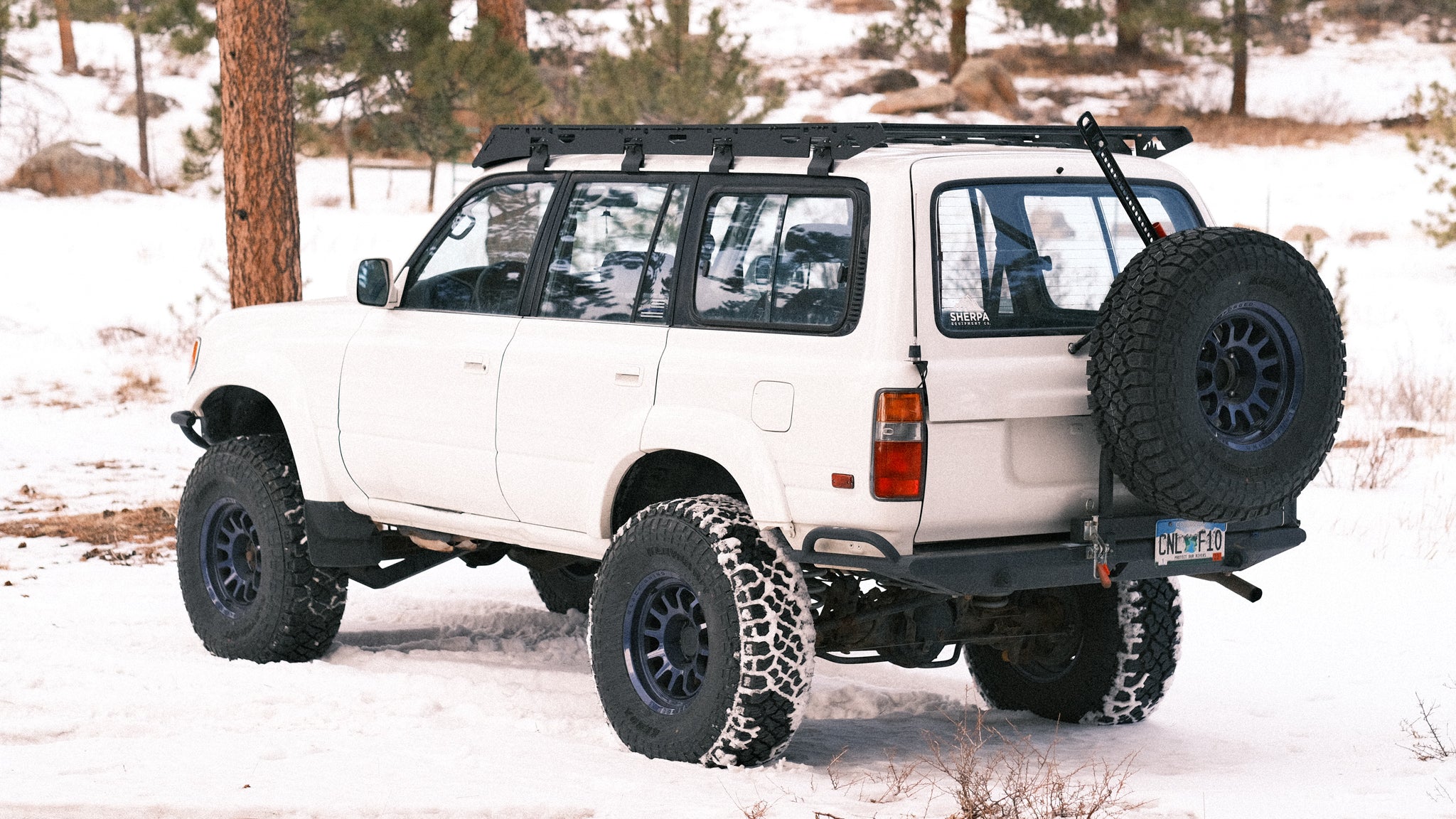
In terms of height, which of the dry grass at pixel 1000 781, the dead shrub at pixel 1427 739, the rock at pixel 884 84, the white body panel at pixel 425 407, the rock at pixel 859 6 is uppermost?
the rock at pixel 859 6

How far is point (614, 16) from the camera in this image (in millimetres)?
47781

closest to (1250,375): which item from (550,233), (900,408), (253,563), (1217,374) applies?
(1217,374)

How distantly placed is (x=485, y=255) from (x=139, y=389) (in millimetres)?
10048

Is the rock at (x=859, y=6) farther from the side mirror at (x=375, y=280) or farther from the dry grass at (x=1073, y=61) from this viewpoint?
the side mirror at (x=375, y=280)

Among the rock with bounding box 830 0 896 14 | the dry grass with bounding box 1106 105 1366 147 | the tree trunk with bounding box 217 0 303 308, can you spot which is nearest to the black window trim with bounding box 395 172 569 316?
the tree trunk with bounding box 217 0 303 308

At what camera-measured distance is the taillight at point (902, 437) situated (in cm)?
479

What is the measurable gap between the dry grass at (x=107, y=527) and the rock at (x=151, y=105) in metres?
28.6

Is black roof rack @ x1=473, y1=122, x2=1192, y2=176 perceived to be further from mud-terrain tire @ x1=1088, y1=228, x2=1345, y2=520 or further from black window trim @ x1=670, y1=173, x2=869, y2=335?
mud-terrain tire @ x1=1088, y1=228, x2=1345, y2=520

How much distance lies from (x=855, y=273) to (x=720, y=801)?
1.58 metres

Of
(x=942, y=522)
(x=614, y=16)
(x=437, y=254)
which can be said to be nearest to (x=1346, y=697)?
(x=942, y=522)

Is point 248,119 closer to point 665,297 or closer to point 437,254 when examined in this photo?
point 437,254

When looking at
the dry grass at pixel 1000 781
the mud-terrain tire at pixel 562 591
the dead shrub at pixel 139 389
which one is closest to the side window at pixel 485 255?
the mud-terrain tire at pixel 562 591

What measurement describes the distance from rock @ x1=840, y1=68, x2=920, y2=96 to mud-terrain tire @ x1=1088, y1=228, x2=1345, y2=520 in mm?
32951

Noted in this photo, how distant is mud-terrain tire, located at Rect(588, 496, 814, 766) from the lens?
512cm
